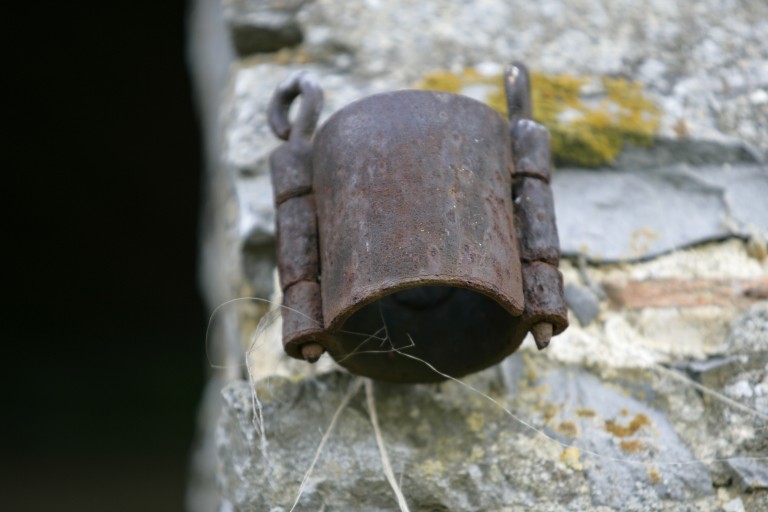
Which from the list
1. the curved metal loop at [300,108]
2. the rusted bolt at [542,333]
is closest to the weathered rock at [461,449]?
the rusted bolt at [542,333]

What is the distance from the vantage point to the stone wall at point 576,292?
3.40 ft

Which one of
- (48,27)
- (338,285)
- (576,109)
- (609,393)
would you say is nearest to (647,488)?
(609,393)

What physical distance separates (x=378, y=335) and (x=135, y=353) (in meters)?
2.52

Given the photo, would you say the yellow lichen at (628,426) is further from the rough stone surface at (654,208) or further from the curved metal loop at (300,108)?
the curved metal loop at (300,108)

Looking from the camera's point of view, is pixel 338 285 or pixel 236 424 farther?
pixel 236 424

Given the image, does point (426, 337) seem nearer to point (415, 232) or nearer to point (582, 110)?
point (415, 232)

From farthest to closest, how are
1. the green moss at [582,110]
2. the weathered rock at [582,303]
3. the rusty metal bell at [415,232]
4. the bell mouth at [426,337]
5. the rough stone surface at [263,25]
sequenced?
the rough stone surface at [263,25] → the green moss at [582,110] → the weathered rock at [582,303] → the bell mouth at [426,337] → the rusty metal bell at [415,232]

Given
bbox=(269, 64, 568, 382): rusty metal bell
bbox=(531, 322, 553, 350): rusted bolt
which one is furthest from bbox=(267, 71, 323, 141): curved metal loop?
bbox=(531, 322, 553, 350): rusted bolt

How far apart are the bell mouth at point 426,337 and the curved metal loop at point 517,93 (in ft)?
0.69

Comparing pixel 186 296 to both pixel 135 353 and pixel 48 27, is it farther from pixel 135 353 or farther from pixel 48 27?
pixel 48 27

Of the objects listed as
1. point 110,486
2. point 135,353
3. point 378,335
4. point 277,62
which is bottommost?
point 110,486

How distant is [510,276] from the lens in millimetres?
899

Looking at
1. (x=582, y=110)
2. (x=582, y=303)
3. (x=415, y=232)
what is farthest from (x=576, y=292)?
(x=415, y=232)

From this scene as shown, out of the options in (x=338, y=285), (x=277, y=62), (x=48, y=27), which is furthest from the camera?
(x=48, y=27)
